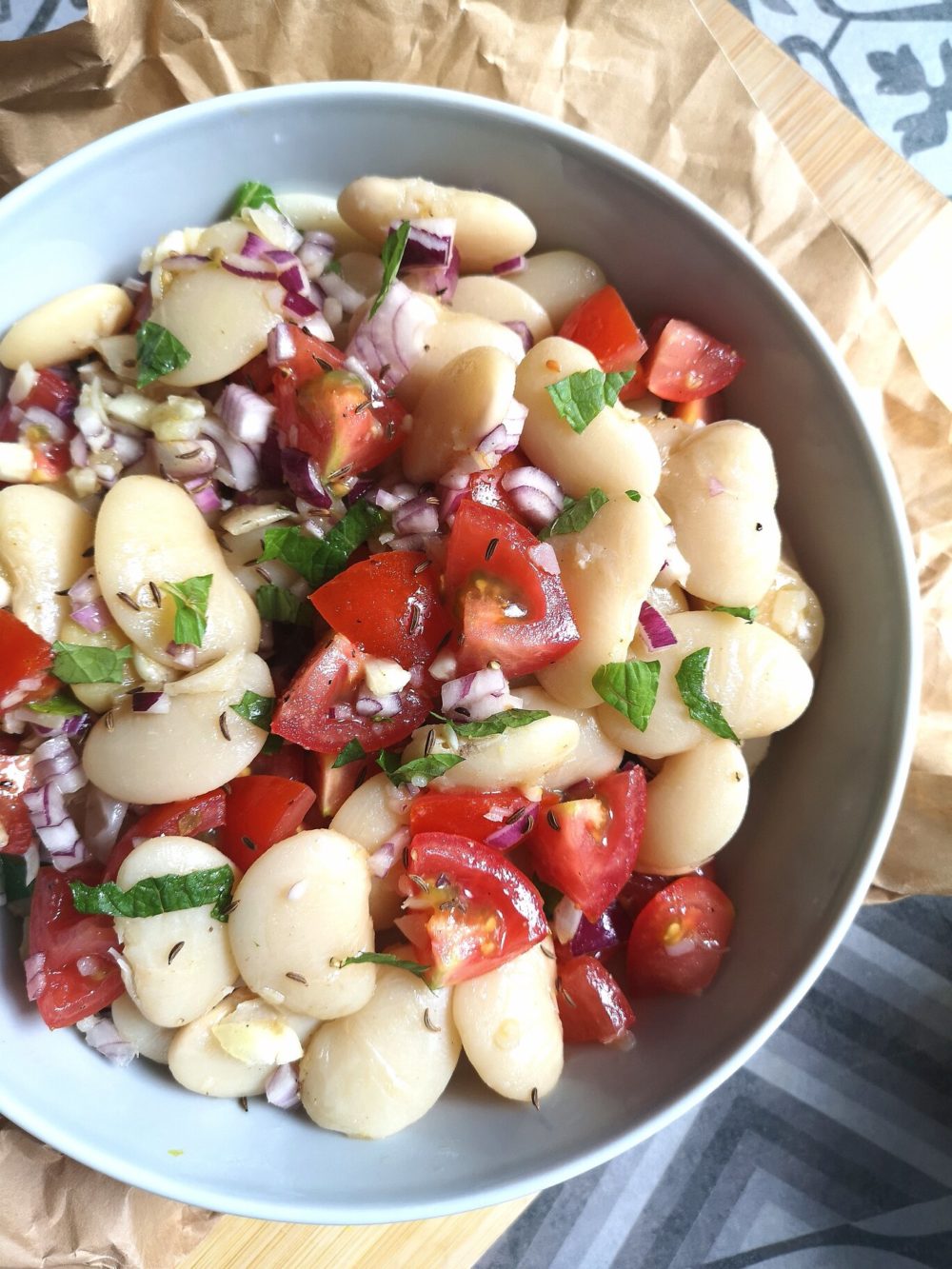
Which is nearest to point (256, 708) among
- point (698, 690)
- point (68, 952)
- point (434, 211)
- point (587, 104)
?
point (68, 952)

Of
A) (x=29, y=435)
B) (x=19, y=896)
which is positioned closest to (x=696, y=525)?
(x=29, y=435)

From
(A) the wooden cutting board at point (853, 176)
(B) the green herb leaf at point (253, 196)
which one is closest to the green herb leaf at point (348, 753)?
(B) the green herb leaf at point (253, 196)

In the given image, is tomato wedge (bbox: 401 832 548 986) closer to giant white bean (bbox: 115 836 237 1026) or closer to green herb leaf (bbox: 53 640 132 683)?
giant white bean (bbox: 115 836 237 1026)

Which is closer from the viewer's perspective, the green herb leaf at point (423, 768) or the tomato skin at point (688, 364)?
the green herb leaf at point (423, 768)

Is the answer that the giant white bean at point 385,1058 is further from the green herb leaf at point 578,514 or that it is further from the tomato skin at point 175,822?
the green herb leaf at point 578,514

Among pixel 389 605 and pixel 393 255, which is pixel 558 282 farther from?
pixel 389 605

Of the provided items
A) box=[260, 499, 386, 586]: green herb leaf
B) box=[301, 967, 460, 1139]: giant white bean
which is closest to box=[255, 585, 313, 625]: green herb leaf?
box=[260, 499, 386, 586]: green herb leaf
